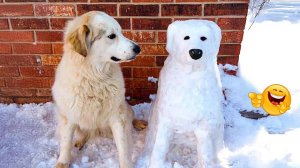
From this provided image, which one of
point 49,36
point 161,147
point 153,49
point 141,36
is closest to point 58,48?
point 49,36

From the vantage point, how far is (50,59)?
10.6 feet

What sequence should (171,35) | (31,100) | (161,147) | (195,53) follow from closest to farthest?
(195,53) < (171,35) < (161,147) < (31,100)

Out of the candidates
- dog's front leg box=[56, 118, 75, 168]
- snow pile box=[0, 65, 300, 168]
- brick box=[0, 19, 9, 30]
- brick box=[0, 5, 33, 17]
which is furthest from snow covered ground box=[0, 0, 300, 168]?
brick box=[0, 5, 33, 17]

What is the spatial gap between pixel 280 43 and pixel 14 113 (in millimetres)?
3483

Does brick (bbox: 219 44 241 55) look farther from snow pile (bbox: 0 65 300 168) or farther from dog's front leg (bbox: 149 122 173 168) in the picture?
dog's front leg (bbox: 149 122 173 168)

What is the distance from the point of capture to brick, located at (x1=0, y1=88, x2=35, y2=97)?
3.41 m

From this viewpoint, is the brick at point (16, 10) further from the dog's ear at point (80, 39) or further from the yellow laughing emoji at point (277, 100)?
the yellow laughing emoji at point (277, 100)

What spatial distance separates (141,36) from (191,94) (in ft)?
3.30

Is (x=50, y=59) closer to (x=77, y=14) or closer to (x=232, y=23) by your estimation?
(x=77, y=14)

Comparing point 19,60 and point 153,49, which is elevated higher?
point 153,49

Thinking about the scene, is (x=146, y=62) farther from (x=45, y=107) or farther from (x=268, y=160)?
(x=268, y=160)

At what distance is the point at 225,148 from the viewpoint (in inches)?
104

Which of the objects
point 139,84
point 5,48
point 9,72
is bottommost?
point 139,84

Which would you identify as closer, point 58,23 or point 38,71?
point 58,23
